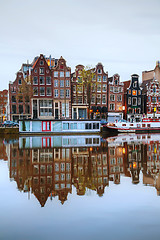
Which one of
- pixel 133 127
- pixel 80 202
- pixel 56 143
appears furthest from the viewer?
pixel 133 127

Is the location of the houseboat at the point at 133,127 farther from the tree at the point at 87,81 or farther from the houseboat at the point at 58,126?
the tree at the point at 87,81

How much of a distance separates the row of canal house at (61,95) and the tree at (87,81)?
0.30 metres

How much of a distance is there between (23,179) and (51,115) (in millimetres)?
45562

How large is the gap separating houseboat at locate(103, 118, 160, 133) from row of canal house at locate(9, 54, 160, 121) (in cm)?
833

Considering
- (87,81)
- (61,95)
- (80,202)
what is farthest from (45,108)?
(80,202)

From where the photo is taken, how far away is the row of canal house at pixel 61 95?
185 ft

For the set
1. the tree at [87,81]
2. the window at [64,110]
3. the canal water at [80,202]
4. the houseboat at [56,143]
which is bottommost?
the houseboat at [56,143]

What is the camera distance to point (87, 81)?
184 feet

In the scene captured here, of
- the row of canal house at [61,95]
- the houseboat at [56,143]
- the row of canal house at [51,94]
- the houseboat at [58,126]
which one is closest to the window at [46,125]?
the houseboat at [58,126]

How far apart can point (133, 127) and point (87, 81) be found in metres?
15.2

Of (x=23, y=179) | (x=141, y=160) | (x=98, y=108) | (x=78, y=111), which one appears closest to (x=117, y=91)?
(x=98, y=108)

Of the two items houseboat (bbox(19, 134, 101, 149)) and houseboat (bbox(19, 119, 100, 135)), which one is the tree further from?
houseboat (bbox(19, 134, 101, 149))

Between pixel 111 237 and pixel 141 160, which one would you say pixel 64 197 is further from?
pixel 141 160

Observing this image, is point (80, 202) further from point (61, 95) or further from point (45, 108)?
point (61, 95)
